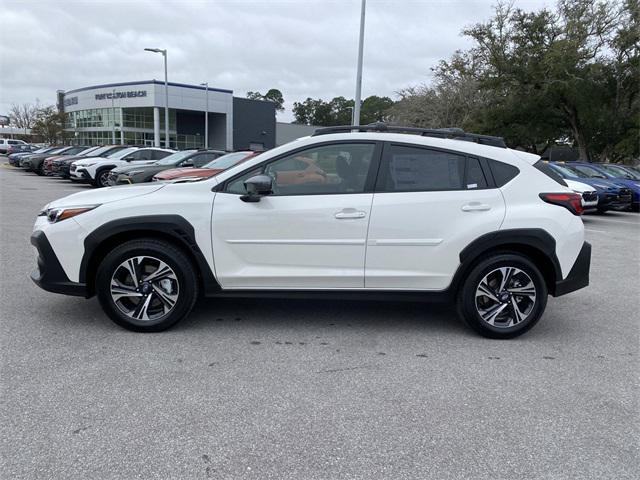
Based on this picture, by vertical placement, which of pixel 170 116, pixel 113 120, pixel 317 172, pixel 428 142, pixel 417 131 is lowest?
pixel 317 172

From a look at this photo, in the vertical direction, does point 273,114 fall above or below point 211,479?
above

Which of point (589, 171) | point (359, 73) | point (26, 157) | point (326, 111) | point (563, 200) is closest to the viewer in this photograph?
point (563, 200)

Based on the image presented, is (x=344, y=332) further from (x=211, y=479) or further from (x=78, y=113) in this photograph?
(x=78, y=113)

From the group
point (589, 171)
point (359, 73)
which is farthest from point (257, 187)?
point (589, 171)

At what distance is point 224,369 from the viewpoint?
3.64 metres

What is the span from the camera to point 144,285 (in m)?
4.21

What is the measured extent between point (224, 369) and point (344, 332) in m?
1.23

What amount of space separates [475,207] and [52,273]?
11.9 ft

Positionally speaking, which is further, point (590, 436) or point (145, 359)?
point (145, 359)

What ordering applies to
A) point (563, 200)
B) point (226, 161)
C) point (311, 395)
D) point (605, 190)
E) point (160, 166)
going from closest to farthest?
point (311, 395), point (563, 200), point (226, 161), point (160, 166), point (605, 190)

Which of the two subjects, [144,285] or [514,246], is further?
[514,246]

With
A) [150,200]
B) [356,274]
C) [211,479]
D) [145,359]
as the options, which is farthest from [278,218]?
[211,479]

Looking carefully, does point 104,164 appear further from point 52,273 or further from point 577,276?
point 577,276

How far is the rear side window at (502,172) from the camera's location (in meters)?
4.37
